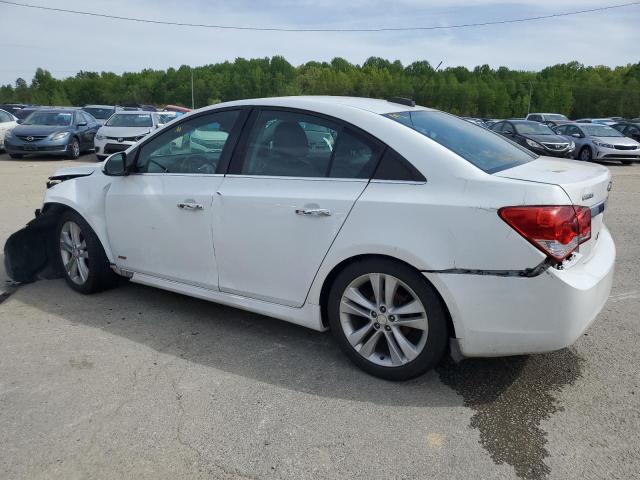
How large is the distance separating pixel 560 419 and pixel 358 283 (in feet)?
4.16

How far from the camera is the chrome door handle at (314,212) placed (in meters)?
3.12

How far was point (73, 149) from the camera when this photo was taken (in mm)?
16641

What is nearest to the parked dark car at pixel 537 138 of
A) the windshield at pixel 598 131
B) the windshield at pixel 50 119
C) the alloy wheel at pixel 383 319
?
the windshield at pixel 598 131

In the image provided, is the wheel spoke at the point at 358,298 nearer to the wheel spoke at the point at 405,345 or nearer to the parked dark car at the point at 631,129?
the wheel spoke at the point at 405,345

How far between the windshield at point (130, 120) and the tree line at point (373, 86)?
233 feet

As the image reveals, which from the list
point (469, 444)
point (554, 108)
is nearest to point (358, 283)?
point (469, 444)

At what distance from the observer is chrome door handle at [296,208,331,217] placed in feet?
10.3

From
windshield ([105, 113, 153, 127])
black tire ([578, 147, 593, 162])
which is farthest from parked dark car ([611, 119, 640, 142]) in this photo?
windshield ([105, 113, 153, 127])

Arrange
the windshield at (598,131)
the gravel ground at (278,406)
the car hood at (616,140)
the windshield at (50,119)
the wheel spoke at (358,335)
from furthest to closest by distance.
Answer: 1. the windshield at (598,131)
2. the car hood at (616,140)
3. the windshield at (50,119)
4. the wheel spoke at (358,335)
5. the gravel ground at (278,406)

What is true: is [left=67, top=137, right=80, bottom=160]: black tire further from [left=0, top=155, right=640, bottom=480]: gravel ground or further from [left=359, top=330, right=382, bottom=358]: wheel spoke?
[left=359, top=330, right=382, bottom=358]: wheel spoke

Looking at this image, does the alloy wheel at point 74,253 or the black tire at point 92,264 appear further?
the alloy wheel at point 74,253

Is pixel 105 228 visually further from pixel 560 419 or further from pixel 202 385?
pixel 560 419

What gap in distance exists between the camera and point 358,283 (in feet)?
10.3

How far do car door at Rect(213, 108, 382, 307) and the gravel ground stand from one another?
1.75 feet
